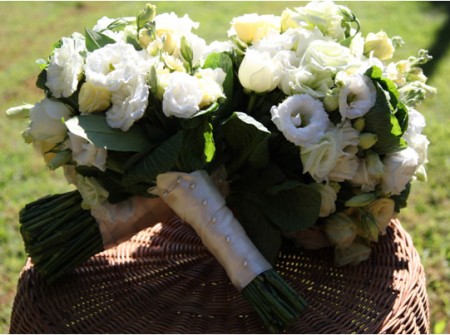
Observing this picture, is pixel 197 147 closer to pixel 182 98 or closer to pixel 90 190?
pixel 182 98

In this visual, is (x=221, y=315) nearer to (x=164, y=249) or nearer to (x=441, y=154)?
(x=164, y=249)

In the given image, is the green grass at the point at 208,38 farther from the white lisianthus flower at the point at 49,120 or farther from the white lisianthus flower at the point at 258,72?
the white lisianthus flower at the point at 258,72

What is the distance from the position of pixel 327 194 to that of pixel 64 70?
0.60 meters

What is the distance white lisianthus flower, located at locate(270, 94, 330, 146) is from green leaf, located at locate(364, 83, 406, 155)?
0.31ft

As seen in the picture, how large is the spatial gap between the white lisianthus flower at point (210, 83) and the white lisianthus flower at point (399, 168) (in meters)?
0.38

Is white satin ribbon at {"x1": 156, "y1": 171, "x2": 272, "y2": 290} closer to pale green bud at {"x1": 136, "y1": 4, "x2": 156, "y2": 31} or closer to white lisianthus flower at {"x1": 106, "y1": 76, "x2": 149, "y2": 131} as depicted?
white lisianthus flower at {"x1": 106, "y1": 76, "x2": 149, "y2": 131}

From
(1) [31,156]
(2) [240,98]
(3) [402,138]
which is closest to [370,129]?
(3) [402,138]

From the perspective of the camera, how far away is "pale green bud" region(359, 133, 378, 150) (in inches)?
51.3

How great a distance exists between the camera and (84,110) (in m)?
1.29

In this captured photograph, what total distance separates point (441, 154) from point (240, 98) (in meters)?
1.88

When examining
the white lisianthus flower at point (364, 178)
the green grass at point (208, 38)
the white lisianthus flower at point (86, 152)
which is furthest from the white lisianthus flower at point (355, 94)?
the green grass at point (208, 38)

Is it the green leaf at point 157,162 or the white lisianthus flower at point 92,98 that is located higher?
the white lisianthus flower at point 92,98

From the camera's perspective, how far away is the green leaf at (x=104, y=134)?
124cm

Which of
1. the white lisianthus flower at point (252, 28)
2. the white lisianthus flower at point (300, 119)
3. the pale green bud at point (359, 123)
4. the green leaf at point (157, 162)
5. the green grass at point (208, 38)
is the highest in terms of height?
the white lisianthus flower at point (252, 28)
